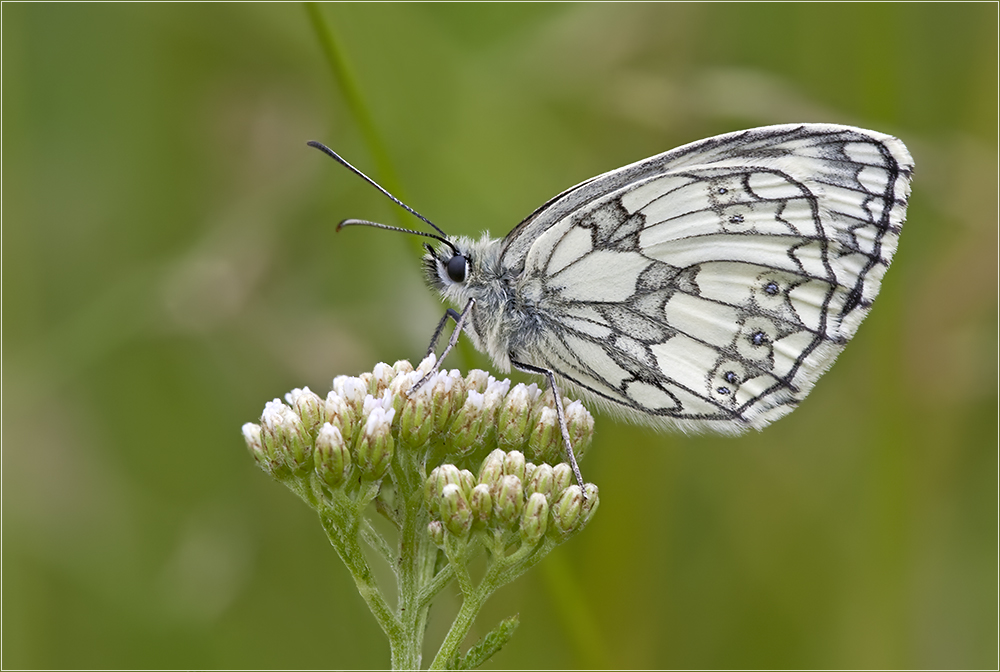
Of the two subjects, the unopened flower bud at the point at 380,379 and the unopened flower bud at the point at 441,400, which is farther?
the unopened flower bud at the point at 380,379

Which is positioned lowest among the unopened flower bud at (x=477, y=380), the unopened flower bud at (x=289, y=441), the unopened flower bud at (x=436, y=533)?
the unopened flower bud at (x=436, y=533)

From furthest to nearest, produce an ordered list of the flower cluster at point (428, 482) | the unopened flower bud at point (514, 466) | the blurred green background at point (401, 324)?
1. the blurred green background at point (401, 324)
2. the unopened flower bud at point (514, 466)
3. the flower cluster at point (428, 482)

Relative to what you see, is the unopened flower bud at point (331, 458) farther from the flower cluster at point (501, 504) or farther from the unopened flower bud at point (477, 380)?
the unopened flower bud at point (477, 380)

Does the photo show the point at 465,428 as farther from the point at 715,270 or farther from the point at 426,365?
the point at 715,270

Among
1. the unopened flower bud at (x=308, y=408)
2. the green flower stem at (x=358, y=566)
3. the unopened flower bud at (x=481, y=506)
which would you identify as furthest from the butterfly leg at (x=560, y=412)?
the unopened flower bud at (x=308, y=408)

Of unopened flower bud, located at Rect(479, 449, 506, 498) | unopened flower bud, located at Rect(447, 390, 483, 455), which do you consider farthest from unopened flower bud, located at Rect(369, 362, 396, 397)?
unopened flower bud, located at Rect(479, 449, 506, 498)

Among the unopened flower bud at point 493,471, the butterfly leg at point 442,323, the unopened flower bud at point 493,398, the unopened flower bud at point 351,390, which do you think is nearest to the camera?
the unopened flower bud at point 493,471

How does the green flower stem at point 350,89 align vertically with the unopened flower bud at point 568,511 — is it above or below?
above

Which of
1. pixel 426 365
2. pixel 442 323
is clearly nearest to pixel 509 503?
pixel 426 365
